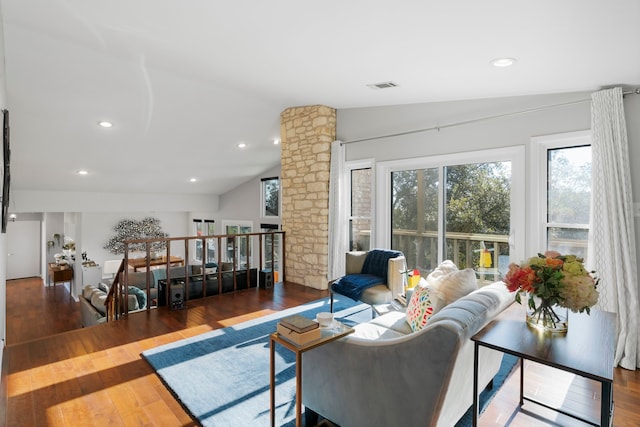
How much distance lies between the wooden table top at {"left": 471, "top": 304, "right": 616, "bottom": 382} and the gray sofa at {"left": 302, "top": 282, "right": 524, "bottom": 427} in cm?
8

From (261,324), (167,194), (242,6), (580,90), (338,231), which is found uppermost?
(242,6)

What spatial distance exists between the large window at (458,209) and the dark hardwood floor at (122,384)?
148cm

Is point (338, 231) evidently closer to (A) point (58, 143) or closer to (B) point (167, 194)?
(A) point (58, 143)

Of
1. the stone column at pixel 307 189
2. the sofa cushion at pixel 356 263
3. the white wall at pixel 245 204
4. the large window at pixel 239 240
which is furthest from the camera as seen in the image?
the large window at pixel 239 240

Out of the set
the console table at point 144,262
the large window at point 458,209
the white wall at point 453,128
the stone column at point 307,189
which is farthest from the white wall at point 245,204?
the large window at point 458,209

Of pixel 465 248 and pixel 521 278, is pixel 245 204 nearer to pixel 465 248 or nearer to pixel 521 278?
pixel 465 248

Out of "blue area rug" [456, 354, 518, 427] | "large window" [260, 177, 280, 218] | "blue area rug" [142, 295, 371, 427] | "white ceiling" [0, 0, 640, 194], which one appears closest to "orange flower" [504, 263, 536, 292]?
"blue area rug" [456, 354, 518, 427]

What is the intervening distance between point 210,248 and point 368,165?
22.7 ft

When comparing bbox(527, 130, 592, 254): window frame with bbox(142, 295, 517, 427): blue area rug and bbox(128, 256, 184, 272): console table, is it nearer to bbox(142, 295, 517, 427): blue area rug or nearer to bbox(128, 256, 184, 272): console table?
bbox(142, 295, 517, 427): blue area rug

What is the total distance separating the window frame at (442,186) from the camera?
3676 millimetres

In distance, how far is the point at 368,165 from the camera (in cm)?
515

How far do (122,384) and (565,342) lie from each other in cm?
282

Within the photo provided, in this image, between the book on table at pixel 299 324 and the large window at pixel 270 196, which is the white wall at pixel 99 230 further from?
the book on table at pixel 299 324

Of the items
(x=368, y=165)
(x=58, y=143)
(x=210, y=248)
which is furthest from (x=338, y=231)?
(x=210, y=248)
